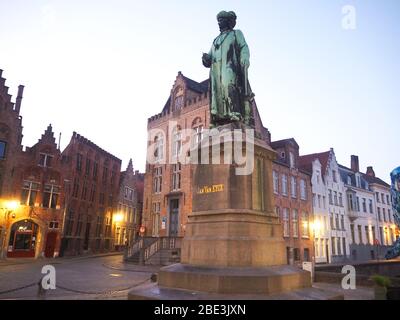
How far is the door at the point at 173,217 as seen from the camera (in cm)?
2980

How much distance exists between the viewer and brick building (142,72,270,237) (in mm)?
29859

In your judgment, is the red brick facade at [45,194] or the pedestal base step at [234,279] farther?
the red brick facade at [45,194]

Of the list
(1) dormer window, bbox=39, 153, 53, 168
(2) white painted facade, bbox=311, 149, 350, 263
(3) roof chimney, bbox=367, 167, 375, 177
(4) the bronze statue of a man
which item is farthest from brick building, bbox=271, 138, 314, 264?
(3) roof chimney, bbox=367, 167, 375, 177

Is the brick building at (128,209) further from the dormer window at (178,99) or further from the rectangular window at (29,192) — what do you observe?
the dormer window at (178,99)

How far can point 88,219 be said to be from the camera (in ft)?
125

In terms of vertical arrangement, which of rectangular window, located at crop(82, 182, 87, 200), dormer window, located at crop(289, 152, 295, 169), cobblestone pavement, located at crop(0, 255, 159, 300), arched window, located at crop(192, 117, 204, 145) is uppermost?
arched window, located at crop(192, 117, 204, 145)

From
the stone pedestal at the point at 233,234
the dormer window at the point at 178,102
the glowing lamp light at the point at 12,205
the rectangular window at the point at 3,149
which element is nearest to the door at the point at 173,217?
the dormer window at the point at 178,102

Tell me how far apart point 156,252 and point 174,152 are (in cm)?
1063

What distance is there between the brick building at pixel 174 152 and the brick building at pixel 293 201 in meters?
3.40

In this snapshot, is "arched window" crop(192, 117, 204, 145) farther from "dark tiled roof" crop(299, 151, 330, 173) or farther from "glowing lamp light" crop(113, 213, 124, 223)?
"glowing lamp light" crop(113, 213, 124, 223)

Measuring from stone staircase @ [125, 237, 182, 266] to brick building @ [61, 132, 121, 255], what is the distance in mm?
10688

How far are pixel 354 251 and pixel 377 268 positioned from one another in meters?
18.9
